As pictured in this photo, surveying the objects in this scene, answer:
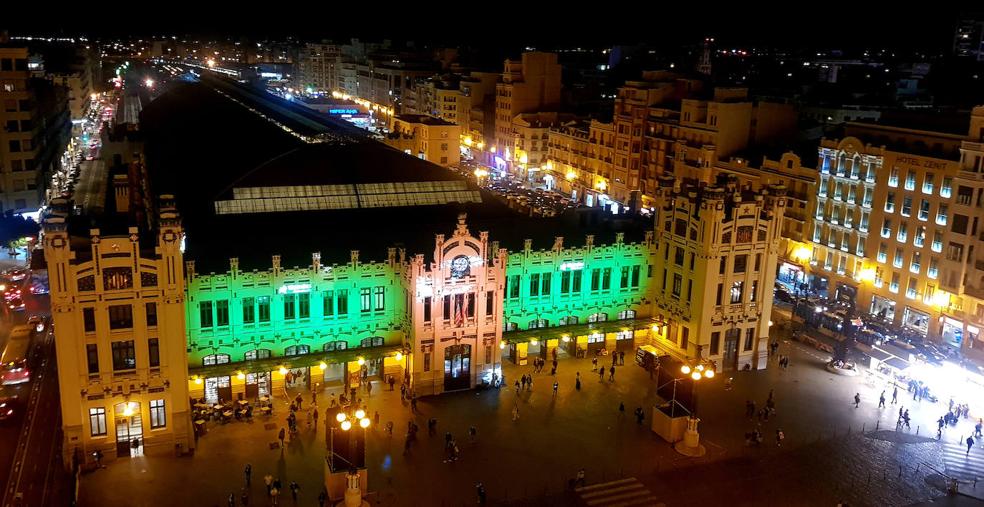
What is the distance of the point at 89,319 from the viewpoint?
56.8 metres

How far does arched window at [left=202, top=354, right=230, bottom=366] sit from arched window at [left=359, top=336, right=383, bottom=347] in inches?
438

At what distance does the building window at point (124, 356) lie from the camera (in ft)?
190

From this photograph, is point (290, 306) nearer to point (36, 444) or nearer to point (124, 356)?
point (124, 356)

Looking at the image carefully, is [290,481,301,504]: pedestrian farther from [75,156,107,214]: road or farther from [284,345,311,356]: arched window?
[75,156,107,214]: road

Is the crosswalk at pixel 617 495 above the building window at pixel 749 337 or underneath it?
underneath

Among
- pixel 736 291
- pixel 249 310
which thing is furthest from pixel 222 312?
pixel 736 291

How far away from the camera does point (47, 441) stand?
6138 cm

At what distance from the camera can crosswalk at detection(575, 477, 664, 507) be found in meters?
55.6

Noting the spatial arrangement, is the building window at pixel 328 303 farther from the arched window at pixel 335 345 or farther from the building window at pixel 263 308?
the building window at pixel 263 308

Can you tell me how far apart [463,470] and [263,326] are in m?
20.9

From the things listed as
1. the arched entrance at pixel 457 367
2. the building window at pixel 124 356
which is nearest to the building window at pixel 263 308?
the building window at pixel 124 356

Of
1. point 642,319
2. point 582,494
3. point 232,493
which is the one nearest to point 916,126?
point 642,319

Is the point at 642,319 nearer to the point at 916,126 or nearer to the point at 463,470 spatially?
the point at 463,470

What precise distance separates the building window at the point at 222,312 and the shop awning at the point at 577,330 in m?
24.1
